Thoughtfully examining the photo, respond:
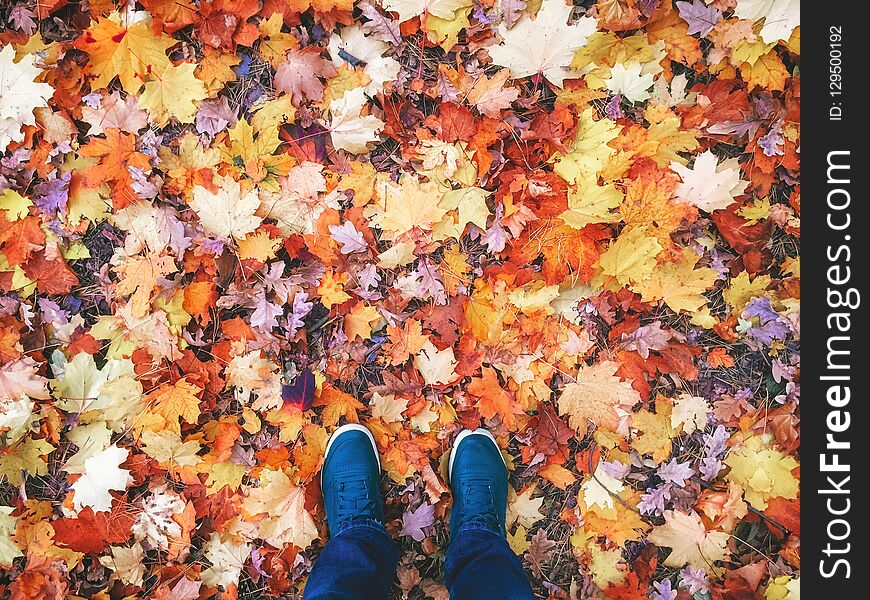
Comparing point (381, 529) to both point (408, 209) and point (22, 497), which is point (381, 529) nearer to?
point (408, 209)

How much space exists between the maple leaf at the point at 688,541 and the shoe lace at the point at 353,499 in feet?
3.65

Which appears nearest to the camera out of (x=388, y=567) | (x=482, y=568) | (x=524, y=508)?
(x=482, y=568)

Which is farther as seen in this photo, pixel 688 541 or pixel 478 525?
pixel 688 541

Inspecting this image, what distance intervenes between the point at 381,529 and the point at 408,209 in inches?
47.7

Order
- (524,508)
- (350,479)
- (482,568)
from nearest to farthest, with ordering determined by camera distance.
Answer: (482,568) < (350,479) < (524,508)

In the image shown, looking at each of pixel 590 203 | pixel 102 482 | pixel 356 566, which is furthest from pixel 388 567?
pixel 590 203

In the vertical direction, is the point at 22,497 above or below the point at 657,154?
below

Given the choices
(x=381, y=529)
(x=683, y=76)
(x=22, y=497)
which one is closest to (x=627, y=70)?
(x=683, y=76)

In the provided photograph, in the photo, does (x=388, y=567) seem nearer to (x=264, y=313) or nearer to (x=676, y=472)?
(x=264, y=313)

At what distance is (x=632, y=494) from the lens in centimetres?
204

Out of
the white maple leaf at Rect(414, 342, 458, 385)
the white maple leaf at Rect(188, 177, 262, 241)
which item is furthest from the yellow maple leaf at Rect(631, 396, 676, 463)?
the white maple leaf at Rect(188, 177, 262, 241)

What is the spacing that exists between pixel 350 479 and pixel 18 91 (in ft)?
6.25

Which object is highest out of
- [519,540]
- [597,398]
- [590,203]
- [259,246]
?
[590,203]

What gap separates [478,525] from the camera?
191 centimetres
